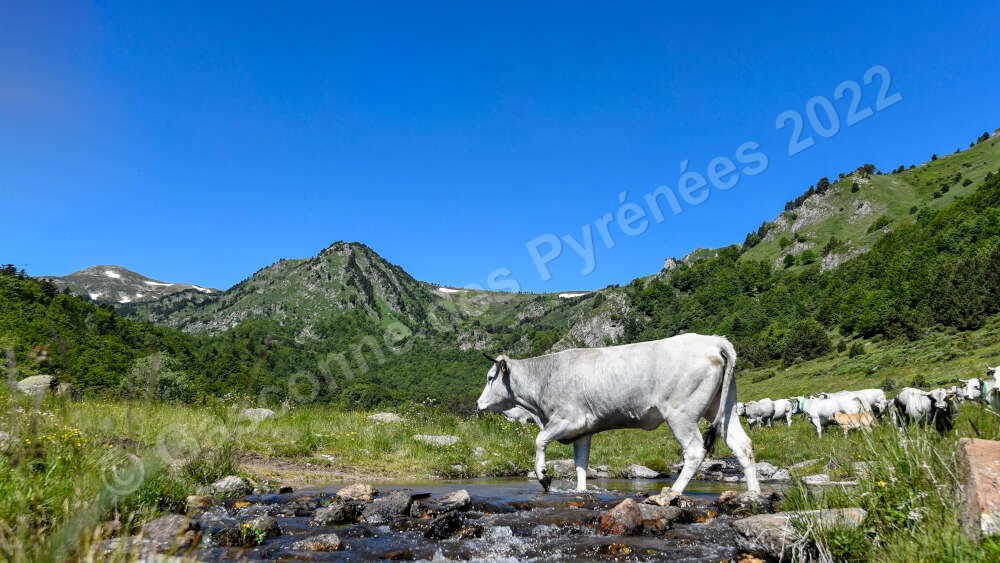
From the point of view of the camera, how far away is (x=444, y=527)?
7887 millimetres

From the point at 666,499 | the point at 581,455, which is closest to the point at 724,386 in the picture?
the point at 666,499


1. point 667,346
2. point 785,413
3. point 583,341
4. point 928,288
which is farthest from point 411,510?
point 583,341

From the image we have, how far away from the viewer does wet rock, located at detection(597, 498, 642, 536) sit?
7831mm

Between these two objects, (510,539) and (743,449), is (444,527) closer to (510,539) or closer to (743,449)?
(510,539)

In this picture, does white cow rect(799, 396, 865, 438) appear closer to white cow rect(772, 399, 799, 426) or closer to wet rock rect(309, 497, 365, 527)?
white cow rect(772, 399, 799, 426)

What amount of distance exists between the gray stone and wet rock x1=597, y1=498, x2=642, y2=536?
552 inches

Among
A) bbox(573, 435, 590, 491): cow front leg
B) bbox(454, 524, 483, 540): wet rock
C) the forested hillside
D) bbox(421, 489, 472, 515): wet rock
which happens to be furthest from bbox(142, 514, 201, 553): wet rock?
bbox(573, 435, 590, 491): cow front leg

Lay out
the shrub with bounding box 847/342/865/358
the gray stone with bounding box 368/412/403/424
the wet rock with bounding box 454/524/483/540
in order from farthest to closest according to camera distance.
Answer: the shrub with bounding box 847/342/865/358, the gray stone with bounding box 368/412/403/424, the wet rock with bounding box 454/524/483/540

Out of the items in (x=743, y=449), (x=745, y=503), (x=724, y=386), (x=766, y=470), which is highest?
(x=724, y=386)

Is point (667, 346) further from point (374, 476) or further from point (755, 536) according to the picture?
point (374, 476)

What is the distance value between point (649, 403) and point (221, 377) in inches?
2607

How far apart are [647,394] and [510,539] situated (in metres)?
3.89

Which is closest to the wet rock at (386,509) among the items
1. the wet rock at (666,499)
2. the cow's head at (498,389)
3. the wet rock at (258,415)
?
the wet rock at (666,499)

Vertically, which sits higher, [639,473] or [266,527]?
[266,527]
